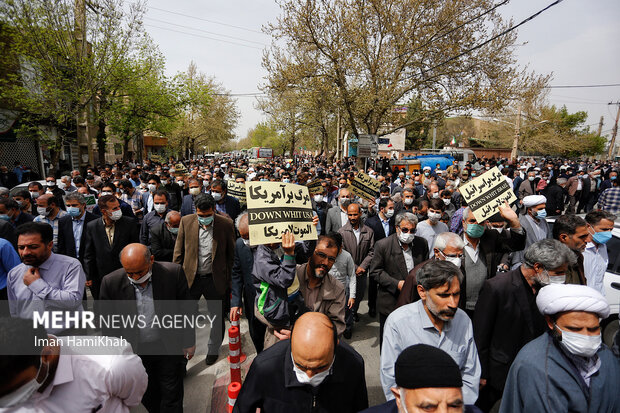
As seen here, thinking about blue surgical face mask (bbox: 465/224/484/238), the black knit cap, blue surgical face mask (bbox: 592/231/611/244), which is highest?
blue surgical face mask (bbox: 465/224/484/238)

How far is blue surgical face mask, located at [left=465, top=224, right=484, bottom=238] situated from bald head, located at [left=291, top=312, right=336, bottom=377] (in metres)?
2.41

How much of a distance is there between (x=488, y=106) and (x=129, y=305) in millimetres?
19658

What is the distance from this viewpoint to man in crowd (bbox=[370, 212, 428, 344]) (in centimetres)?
382

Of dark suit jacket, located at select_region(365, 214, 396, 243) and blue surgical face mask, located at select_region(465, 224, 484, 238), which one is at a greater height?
blue surgical face mask, located at select_region(465, 224, 484, 238)

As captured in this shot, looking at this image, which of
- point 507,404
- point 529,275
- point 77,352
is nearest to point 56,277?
→ point 77,352

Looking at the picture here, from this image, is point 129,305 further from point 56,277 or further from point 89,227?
point 89,227

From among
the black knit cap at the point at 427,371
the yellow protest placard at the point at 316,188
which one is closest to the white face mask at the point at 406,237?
the black knit cap at the point at 427,371

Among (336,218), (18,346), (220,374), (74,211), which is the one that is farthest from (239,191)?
(18,346)

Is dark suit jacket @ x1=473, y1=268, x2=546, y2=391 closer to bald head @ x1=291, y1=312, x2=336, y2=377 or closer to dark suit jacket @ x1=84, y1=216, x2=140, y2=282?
bald head @ x1=291, y1=312, x2=336, y2=377

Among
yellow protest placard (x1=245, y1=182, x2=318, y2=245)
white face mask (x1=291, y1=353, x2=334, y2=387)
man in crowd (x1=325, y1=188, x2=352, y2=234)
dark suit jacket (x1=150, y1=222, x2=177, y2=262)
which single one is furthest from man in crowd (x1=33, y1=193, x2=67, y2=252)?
white face mask (x1=291, y1=353, x2=334, y2=387)

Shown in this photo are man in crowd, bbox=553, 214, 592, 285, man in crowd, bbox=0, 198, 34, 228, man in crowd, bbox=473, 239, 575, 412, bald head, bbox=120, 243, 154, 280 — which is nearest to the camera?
man in crowd, bbox=473, 239, 575, 412

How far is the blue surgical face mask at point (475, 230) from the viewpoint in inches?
136

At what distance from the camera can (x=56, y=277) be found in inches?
109

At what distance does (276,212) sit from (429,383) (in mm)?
1949
